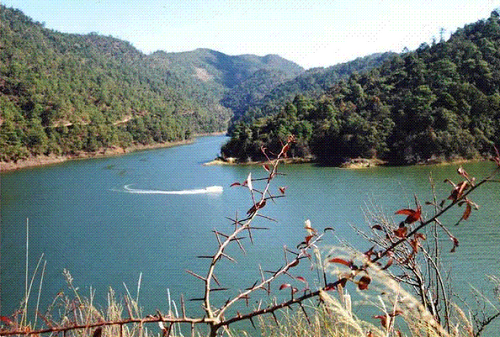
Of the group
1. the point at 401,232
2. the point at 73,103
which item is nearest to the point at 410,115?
the point at 401,232

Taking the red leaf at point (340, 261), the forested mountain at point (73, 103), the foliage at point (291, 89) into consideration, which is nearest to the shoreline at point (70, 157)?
the forested mountain at point (73, 103)

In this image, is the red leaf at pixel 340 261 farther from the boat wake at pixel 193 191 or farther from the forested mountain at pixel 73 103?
the forested mountain at pixel 73 103

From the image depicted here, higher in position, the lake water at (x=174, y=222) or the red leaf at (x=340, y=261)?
the red leaf at (x=340, y=261)

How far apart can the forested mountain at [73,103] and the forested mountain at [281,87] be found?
7038 millimetres

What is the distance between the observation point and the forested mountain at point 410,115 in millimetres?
23359

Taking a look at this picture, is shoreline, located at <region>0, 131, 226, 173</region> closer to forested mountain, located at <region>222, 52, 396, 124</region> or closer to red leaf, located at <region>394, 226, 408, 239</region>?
forested mountain, located at <region>222, 52, 396, 124</region>

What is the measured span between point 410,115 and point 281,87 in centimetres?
4536

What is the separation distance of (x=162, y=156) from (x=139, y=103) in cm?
1623

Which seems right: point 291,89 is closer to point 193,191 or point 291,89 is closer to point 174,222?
point 193,191

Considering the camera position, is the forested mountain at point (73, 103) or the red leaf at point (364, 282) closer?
the red leaf at point (364, 282)

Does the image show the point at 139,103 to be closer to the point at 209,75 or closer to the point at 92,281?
the point at 92,281

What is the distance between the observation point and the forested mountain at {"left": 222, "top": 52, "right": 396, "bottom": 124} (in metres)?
52.9

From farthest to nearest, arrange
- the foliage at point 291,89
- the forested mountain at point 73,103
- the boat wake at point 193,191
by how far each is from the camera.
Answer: the foliage at point 291,89 < the forested mountain at point 73,103 < the boat wake at point 193,191

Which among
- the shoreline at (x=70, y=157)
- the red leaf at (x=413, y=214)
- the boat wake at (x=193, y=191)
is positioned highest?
the red leaf at (x=413, y=214)
